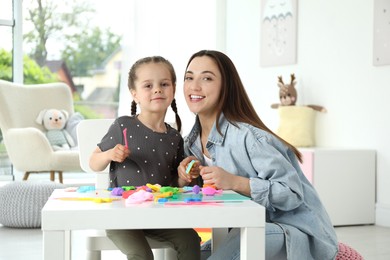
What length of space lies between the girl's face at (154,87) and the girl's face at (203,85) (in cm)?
14

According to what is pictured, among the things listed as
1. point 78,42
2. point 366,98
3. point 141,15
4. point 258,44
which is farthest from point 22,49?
point 366,98

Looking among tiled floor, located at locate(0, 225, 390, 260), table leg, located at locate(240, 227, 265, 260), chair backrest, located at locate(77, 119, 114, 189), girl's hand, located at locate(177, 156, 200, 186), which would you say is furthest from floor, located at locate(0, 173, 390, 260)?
table leg, located at locate(240, 227, 265, 260)

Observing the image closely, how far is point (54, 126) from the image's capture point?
5.17 metres

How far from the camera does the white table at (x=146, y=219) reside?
1.19 meters

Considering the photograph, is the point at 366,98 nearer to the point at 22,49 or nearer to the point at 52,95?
the point at 52,95

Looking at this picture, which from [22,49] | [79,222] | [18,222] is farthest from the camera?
[22,49]

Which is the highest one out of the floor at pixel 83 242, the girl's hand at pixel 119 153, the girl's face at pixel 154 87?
the girl's face at pixel 154 87

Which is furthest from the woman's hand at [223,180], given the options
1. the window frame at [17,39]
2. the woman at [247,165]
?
the window frame at [17,39]

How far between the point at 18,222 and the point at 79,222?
2.61 m

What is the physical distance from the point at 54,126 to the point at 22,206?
157 cm

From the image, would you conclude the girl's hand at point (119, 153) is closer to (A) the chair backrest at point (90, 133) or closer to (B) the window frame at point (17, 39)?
(A) the chair backrest at point (90, 133)

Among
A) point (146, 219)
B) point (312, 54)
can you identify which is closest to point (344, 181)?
point (312, 54)

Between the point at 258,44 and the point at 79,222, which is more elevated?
the point at 258,44

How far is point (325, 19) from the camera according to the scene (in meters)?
4.48
